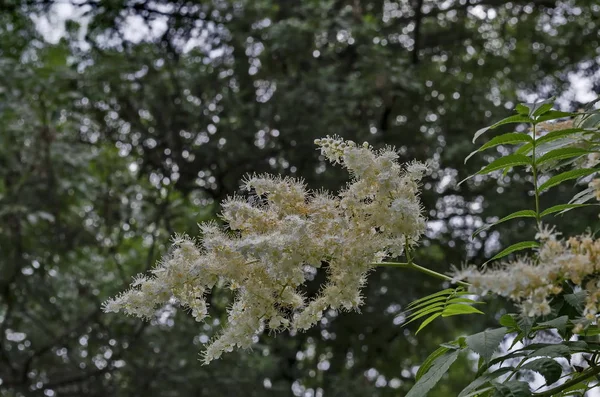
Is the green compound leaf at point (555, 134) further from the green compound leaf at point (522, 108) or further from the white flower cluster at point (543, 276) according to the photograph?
the white flower cluster at point (543, 276)

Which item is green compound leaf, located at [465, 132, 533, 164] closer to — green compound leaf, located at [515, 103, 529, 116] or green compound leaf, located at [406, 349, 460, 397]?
green compound leaf, located at [515, 103, 529, 116]

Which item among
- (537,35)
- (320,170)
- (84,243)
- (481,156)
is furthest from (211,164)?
(537,35)

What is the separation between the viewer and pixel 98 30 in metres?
6.57

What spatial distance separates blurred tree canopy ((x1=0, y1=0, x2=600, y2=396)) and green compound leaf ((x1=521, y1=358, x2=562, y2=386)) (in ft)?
14.4

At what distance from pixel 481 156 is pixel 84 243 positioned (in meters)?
3.15

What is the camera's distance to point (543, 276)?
4.18 feet

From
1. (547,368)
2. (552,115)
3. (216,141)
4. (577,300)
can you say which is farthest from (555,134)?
(216,141)

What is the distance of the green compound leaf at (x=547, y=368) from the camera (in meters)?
1.46

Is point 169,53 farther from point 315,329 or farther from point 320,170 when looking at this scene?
point 315,329

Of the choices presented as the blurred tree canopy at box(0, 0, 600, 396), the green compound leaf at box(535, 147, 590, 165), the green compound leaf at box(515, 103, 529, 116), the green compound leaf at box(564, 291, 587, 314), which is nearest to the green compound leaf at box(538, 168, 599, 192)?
the green compound leaf at box(535, 147, 590, 165)

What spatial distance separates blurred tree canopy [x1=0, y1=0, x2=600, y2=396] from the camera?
6.06 meters

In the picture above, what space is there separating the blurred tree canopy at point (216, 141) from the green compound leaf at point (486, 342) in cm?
430

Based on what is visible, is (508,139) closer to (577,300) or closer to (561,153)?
(561,153)

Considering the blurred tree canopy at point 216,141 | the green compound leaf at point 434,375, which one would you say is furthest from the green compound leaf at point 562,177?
the blurred tree canopy at point 216,141
